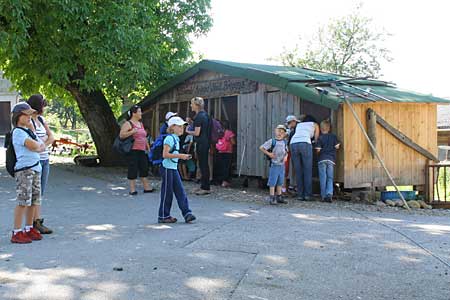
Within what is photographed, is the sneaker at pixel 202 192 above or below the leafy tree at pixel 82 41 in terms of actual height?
below

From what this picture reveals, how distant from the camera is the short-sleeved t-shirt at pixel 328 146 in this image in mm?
10367

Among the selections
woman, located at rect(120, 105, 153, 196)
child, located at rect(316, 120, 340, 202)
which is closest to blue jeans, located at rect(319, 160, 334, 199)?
child, located at rect(316, 120, 340, 202)

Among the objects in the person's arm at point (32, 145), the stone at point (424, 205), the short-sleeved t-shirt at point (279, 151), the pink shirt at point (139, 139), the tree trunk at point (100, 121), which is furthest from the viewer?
the tree trunk at point (100, 121)

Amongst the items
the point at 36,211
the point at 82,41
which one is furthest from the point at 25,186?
the point at 82,41

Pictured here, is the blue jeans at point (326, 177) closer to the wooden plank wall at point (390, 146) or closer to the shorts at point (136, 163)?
the wooden plank wall at point (390, 146)

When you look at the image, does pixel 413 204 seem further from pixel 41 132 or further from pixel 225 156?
pixel 41 132

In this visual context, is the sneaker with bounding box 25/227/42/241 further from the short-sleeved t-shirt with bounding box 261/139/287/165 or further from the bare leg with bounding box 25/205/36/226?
the short-sleeved t-shirt with bounding box 261/139/287/165

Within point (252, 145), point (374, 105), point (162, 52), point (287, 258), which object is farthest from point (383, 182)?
point (162, 52)

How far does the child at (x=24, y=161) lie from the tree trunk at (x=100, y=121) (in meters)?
10.8

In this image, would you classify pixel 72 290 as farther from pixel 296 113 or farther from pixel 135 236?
pixel 296 113

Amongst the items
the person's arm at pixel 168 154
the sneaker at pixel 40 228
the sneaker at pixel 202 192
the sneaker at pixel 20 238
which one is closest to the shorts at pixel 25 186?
the sneaker at pixel 20 238

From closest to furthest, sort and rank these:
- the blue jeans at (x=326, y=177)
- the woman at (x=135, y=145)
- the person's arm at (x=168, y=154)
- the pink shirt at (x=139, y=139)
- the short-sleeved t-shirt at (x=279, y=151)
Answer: the person's arm at (x=168, y=154) → the short-sleeved t-shirt at (x=279, y=151) → the blue jeans at (x=326, y=177) → the woman at (x=135, y=145) → the pink shirt at (x=139, y=139)

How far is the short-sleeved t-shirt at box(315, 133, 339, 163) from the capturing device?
34.0 feet

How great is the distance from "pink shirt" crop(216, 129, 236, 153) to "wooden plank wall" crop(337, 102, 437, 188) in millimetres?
3008
